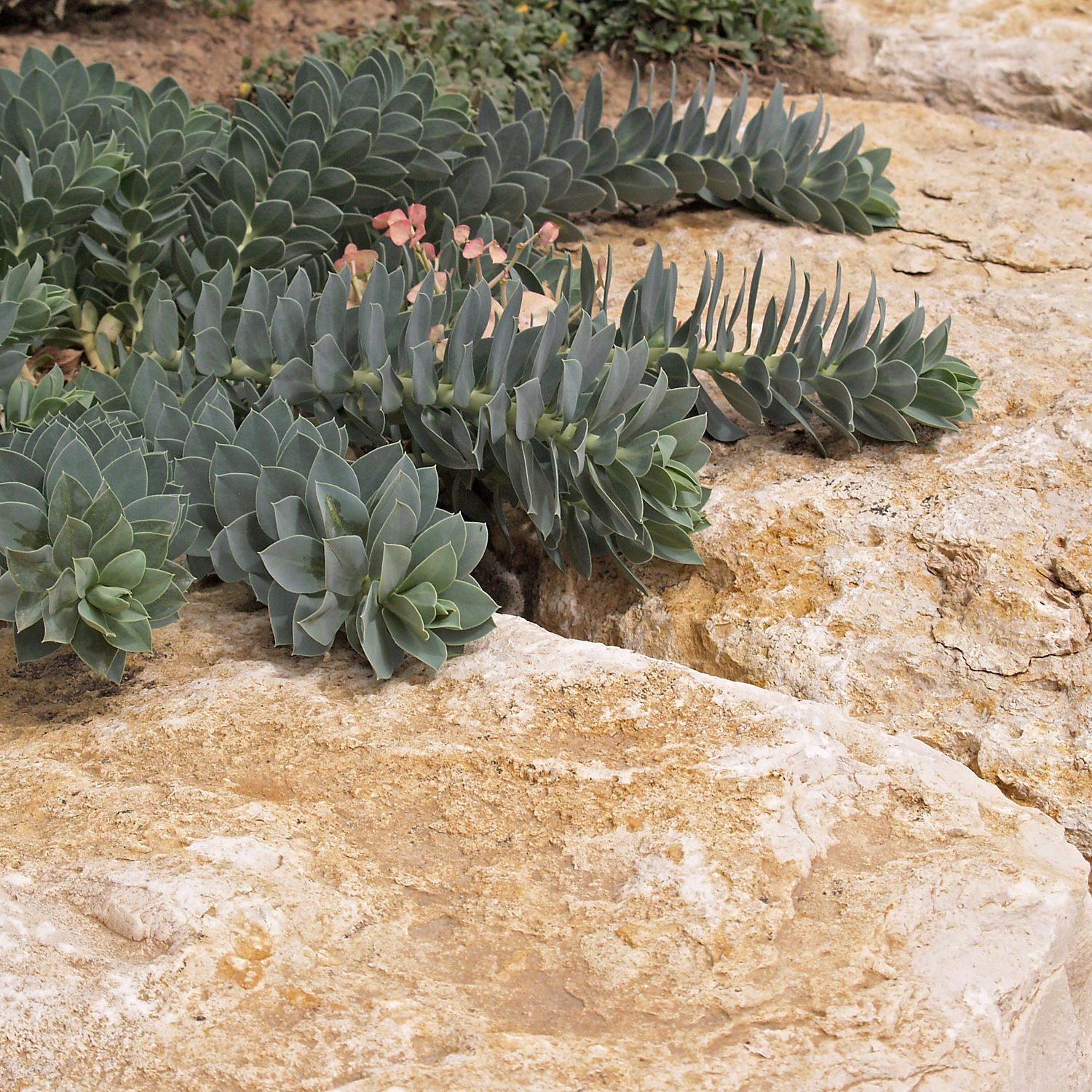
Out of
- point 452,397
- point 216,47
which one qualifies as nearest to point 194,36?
point 216,47

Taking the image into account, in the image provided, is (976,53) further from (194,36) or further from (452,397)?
(452,397)

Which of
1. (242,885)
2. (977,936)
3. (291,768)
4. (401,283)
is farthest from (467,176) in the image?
(977,936)

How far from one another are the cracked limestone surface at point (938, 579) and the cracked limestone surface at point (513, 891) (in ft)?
0.93

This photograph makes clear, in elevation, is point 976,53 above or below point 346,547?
above

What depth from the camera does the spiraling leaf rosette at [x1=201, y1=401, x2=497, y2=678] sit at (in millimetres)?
1914

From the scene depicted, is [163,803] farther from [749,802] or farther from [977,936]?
[977,936]

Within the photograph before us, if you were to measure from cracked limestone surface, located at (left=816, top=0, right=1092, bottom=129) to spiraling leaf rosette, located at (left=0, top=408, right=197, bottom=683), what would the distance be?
4.01m

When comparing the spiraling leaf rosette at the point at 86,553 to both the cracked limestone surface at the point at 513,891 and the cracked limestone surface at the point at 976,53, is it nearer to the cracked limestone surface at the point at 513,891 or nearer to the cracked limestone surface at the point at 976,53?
the cracked limestone surface at the point at 513,891

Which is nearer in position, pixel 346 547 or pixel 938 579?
pixel 346 547

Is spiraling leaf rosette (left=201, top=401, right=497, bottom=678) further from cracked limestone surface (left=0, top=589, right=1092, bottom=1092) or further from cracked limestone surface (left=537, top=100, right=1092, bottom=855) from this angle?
cracked limestone surface (left=537, top=100, right=1092, bottom=855)

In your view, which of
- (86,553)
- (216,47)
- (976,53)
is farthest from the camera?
(216,47)

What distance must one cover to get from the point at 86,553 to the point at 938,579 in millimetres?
1529

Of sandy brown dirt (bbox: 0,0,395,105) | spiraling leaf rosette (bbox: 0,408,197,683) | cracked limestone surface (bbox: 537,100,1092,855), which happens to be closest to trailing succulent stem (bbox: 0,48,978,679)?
spiraling leaf rosette (bbox: 0,408,197,683)

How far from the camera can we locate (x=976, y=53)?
4828mm
